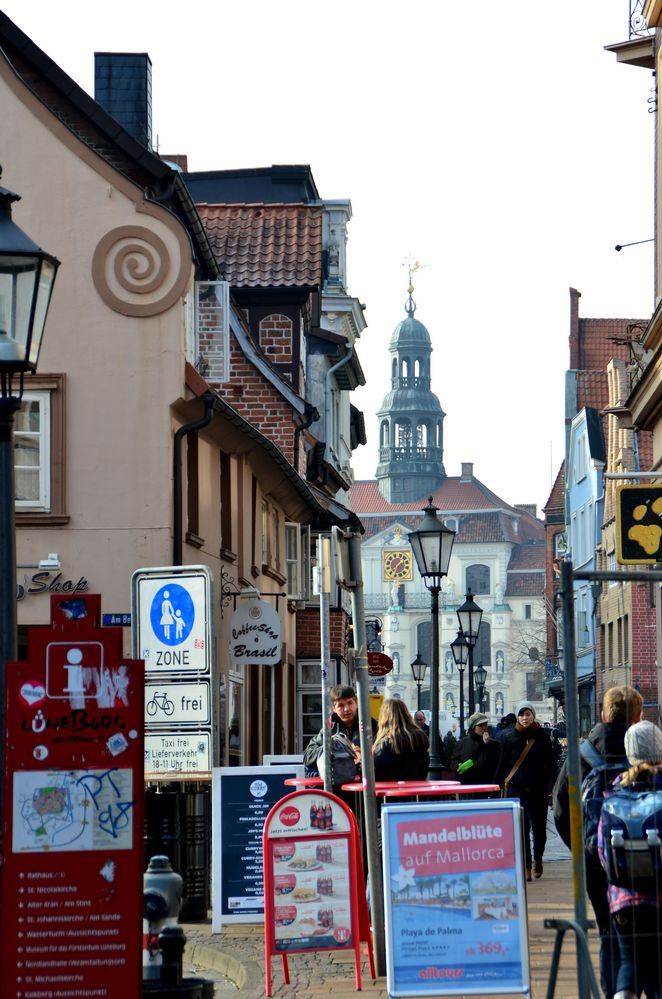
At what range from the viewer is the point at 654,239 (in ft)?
63.2

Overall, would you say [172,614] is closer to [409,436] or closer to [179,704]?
[179,704]

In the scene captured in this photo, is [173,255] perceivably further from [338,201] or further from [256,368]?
[338,201]

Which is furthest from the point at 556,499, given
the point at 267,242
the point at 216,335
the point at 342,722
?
the point at 342,722

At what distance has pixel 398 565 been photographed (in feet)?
536

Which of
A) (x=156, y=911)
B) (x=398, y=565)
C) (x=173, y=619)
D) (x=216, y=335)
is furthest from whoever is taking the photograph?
(x=398, y=565)

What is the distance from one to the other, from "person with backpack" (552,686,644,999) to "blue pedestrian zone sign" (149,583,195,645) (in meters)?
7.33

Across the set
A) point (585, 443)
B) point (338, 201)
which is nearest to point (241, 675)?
point (338, 201)

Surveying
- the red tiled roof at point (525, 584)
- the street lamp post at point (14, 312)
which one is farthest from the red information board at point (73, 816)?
the red tiled roof at point (525, 584)

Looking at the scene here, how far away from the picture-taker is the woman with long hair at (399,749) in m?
11.9

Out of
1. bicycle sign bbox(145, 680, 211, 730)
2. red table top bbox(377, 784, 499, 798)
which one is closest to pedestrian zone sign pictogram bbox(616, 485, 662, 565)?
bicycle sign bbox(145, 680, 211, 730)

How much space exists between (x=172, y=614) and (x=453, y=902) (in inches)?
309

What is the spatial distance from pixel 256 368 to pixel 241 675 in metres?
7.83

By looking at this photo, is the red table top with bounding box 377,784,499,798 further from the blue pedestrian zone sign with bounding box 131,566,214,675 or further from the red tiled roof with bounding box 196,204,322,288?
the red tiled roof with bounding box 196,204,322,288

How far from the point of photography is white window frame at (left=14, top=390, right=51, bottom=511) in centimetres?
2002
